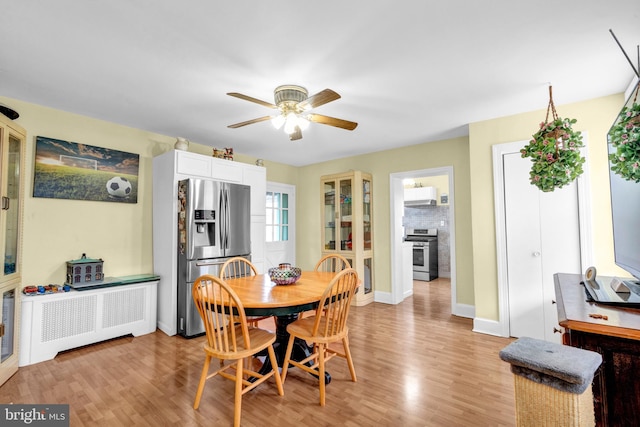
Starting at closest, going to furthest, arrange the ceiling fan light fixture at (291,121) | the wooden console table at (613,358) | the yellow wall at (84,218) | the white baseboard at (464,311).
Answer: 1. the wooden console table at (613,358)
2. the ceiling fan light fixture at (291,121)
3. the yellow wall at (84,218)
4. the white baseboard at (464,311)

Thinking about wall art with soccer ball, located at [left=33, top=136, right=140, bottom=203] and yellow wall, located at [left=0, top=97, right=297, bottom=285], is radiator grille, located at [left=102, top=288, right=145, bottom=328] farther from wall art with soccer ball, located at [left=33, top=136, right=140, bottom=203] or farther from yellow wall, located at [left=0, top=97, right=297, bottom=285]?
wall art with soccer ball, located at [left=33, top=136, right=140, bottom=203]

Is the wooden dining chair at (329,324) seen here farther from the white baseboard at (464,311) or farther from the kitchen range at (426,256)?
the kitchen range at (426,256)

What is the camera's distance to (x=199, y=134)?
12.8 ft

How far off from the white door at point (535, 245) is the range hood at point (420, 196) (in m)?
3.61

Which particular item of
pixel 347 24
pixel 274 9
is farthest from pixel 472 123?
pixel 274 9

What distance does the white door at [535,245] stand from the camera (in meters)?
2.92

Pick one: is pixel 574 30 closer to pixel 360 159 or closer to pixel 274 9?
pixel 274 9

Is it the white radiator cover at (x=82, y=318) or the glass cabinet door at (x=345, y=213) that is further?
the glass cabinet door at (x=345, y=213)

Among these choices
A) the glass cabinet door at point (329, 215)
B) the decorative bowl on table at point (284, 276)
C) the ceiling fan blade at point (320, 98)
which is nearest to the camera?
the ceiling fan blade at point (320, 98)

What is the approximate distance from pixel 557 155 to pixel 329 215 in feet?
11.0

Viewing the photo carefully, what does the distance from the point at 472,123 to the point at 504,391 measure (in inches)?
109

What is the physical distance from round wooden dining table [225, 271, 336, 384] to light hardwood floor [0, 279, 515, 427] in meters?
0.24

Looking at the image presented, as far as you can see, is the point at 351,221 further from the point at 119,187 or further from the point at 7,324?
the point at 7,324

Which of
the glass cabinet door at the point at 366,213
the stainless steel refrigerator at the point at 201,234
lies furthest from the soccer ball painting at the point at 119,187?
the glass cabinet door at the point at 366,213
